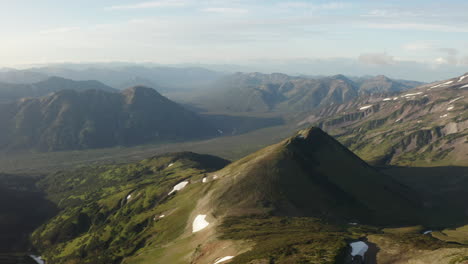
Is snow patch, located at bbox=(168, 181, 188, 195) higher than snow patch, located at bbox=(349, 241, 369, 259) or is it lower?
lower

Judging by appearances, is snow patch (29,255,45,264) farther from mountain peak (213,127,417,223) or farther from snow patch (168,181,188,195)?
mountain peak (213,127,417,223)

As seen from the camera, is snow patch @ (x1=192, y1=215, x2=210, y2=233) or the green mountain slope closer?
the green mountain slope

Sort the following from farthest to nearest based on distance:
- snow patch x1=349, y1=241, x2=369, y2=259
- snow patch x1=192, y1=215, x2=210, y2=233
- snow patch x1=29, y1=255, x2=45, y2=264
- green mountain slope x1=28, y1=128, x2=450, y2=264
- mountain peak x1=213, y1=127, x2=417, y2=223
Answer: snow patch x1=29, y1=255, x2=45, y2=264, mountain peak x1=213, y1=127, x2=417, y2=223, snow patch x1=192, y1=215, x2=210, y2=233, green mountain slope x1=28, y1=128, x2=450, y2=264, snow patch x1=349, y1=241, x2=369, y2=259

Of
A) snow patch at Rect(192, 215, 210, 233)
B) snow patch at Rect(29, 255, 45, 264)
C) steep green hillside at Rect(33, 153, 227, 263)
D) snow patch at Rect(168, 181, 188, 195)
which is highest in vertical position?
snow patch at Rect(192, 215, 210, 233)

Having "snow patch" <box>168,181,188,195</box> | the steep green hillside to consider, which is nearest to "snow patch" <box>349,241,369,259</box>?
the steep green hillside

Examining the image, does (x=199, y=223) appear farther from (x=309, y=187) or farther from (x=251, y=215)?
(x=309, y=187)

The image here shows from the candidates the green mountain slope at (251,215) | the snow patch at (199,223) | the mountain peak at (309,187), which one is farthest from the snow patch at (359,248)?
the snow patch at (199,223)

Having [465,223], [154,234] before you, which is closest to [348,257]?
[154,234]

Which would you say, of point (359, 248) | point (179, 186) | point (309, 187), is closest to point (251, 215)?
point (309, 187)
